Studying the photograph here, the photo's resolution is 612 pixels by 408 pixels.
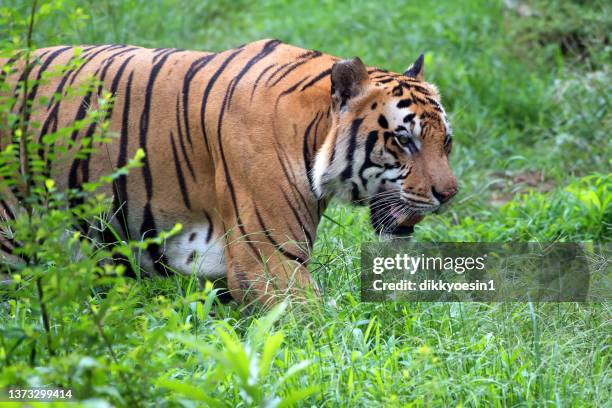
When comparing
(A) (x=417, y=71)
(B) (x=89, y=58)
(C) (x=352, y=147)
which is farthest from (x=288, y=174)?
(B) (x=89, y=58)

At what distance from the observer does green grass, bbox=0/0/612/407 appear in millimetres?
2781

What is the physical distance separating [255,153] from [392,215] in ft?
2.16

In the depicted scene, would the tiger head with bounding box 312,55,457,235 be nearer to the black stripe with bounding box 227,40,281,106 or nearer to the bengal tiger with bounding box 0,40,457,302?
the bengal tiger with bounding box 0,40,457,302

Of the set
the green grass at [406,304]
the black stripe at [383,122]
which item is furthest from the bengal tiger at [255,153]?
the green grass at [406,304]

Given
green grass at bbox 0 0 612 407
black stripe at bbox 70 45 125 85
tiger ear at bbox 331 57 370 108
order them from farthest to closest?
black stripe at bbox 70 45 125 85 < tiger ear at bbox 331 57 370 108 < green grass at bbox 0 0 612 407

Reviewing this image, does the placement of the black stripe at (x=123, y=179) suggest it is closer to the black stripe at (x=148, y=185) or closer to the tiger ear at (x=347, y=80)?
the black stripe at (x=148, y=185)

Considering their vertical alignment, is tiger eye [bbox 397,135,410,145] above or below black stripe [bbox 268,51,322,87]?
below

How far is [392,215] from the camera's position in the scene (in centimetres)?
405

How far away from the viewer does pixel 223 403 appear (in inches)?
115

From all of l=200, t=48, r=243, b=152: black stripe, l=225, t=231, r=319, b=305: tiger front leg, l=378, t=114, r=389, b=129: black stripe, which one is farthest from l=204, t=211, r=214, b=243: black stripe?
l=378, t=114, r=389, b=129: black stripe

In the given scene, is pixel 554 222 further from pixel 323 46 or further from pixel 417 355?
pixel 323 46

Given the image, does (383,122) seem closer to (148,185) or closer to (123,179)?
(148,185)

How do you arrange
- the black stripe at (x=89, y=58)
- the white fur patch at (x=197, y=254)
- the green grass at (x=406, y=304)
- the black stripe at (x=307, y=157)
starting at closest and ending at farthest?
the green grass at (x=406, y=304)
the black stripe at (x=307, y=157)
the white fur patch at (x=197, y=254)
the black stripe at (x=89, y=58)

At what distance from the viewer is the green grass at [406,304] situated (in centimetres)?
278
